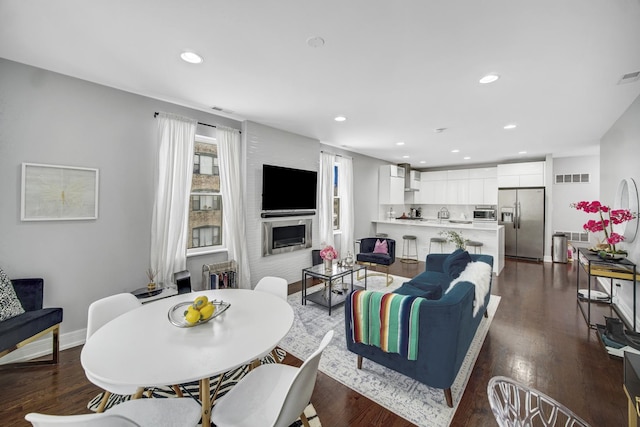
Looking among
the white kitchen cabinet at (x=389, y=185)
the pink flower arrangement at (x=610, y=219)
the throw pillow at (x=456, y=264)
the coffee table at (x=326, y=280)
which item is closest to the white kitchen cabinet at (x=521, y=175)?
the white kitchen cabinet at (x=389, y=185)

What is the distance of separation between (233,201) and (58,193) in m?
1.82

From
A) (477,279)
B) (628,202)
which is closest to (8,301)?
(477,279)

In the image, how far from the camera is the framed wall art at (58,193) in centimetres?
243

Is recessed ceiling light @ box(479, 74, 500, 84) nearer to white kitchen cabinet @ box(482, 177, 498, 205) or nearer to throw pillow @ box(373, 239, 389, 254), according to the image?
throw pillow @ box(373, 239, 389, 254)

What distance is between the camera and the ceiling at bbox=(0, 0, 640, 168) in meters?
1.68

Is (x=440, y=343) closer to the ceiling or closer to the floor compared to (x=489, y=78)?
closer to the floor

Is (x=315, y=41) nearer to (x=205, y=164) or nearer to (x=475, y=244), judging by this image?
(x=205, y=164)

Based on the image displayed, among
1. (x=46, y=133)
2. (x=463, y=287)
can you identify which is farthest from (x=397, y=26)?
(x=46, y=133)

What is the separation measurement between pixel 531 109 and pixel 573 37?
5.49ft

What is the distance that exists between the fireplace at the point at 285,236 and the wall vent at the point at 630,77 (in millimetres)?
4282

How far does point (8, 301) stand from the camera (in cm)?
212

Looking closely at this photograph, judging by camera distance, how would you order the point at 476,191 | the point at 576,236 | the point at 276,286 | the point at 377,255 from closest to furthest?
the point at 276,286 → the point at 377,255 → the point at 576,236 → the point at 476,191

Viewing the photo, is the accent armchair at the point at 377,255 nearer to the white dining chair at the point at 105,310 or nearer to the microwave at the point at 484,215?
the microwave at the point at 484,215

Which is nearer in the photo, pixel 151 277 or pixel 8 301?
pixel 8 301
